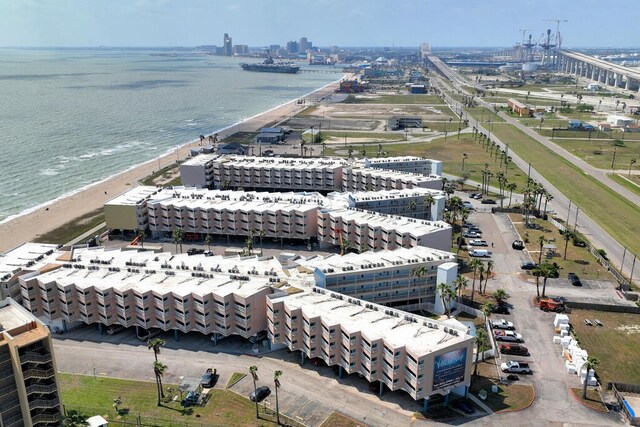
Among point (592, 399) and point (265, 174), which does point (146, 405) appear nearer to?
point (592, 399)

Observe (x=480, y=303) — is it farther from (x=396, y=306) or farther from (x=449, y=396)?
(x=449, y=396)

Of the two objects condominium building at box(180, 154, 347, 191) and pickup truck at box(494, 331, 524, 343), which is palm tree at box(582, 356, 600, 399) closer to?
pickup truck at box(494, 331, 524, 343)

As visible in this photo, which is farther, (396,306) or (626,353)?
(396,306)

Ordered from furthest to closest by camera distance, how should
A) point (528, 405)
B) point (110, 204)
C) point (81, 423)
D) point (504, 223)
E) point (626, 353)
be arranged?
point (504, 223), point (110, 204), point (626, 353), point (528, 405), point (81, 423)

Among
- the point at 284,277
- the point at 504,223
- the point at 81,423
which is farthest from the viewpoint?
the point at 504,223

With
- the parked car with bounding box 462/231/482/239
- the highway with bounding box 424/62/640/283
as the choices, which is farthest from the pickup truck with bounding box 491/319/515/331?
the parked car with bounding box 462/231/482/239

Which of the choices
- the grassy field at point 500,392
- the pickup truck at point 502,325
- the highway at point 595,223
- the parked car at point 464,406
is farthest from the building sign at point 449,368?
the highway at point 595,223

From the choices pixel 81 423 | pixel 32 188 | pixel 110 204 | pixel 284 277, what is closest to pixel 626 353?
pixel 284 277
